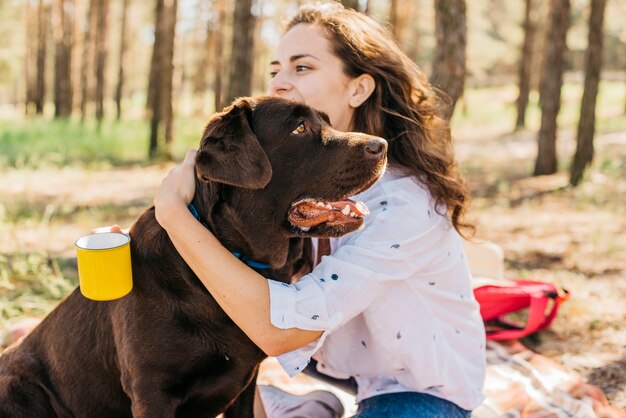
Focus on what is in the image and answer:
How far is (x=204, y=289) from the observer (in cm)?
231

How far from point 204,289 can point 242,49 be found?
24.7 feet

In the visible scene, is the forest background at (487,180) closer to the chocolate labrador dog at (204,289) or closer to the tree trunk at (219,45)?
the chocolate labrador dog at (204,289)

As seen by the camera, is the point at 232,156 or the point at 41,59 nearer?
the point at 232,156

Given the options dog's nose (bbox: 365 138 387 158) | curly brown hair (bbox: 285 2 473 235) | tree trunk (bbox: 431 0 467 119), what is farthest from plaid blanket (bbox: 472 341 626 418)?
tree trunk (bbox: 431 0 467 119)

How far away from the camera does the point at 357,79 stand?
2791 millimetres

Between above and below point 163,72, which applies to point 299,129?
above

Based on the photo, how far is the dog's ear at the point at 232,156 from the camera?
2137 mm

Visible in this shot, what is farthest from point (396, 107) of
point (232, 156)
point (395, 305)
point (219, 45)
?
point (219, 45)

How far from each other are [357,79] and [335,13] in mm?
328

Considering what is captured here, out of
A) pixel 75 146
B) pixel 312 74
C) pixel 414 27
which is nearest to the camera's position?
pixel 312 74

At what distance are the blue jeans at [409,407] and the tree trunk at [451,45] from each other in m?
3.63

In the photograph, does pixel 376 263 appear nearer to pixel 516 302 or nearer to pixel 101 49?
pixel 516 302

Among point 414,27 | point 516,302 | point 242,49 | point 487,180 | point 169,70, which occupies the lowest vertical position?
point 487,180

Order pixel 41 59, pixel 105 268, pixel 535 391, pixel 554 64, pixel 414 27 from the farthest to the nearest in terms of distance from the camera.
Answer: pixel 41 59, pixel 414 27, pixel 554 64, pixel 535 391, pixel 105 268
